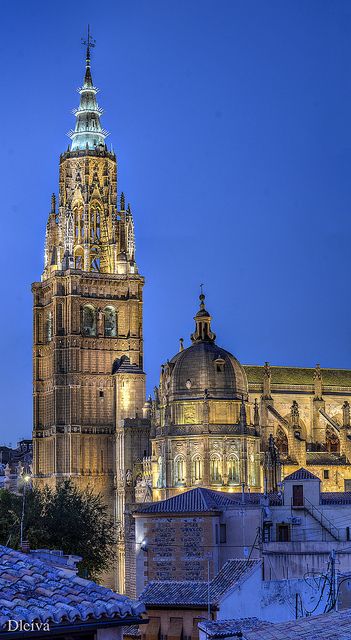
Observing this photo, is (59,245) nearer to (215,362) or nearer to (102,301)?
(102,301)

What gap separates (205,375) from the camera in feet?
364

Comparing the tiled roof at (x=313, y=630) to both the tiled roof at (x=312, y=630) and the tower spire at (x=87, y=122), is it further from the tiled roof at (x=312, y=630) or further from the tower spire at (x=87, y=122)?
the tower spire at (x=87, y=122)

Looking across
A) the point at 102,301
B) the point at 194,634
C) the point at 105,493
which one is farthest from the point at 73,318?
the point at 194,634

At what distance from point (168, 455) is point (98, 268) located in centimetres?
3160

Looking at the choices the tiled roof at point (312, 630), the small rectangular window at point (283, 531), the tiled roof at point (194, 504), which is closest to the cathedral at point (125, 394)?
the tiled roof at point (194, 504)

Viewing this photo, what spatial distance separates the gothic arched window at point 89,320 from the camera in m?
130

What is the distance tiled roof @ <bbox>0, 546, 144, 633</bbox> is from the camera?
62.0 ft

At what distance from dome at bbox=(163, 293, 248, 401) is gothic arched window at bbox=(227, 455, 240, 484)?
18.0ft

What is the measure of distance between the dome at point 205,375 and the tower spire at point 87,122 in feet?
111

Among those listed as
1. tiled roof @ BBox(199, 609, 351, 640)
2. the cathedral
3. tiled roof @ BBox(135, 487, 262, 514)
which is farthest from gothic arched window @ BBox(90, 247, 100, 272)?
tiled roof @ BBox(199, 609, 351, 640)

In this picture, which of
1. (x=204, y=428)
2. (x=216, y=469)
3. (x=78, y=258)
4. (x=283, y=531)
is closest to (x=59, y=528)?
(x=283, y=531)

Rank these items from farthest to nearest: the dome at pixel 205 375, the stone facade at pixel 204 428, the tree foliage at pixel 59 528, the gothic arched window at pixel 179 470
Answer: the dome at pixel 205 375 < the gothic arched window at pixel 179 470 < the stone facade at pixel 204 428 < the tree foliage at pixel 59 528

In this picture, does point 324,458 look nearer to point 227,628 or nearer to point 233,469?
point 233,469

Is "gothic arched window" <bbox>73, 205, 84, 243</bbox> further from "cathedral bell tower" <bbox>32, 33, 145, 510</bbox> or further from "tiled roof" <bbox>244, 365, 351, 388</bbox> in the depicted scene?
"tiled roof" <bbox>244, 365, 351, 388</bbox>
